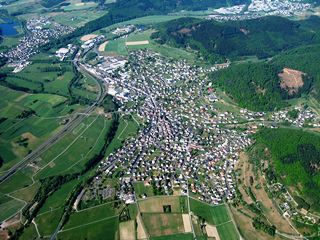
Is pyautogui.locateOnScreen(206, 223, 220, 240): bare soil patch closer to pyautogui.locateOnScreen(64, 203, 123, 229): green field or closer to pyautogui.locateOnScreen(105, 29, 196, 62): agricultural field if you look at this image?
pyautogui.locateOnScreen(64, 203, 123, 229): green field

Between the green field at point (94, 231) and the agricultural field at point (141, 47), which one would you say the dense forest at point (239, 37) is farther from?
the green field at point (94, 231)

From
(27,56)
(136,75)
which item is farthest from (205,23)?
(27,56)

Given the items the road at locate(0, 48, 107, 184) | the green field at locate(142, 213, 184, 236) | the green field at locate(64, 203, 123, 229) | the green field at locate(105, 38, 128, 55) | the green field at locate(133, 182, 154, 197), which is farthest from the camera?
the green field at locate(105, 38, 128, 55)

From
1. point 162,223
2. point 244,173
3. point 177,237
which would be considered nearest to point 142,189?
point 162,223

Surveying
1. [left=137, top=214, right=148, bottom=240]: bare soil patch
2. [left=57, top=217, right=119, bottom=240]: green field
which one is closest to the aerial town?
[left=137, top=214, right=148, bottom=240]: bare soil patch

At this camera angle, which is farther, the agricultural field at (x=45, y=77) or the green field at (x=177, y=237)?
the agricultural field at (x=45, y=77)

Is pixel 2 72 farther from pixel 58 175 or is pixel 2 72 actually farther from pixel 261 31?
pixel 261 31

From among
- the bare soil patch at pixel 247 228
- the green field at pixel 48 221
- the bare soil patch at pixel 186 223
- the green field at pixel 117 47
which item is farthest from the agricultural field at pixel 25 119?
the bare soil patch at pixel 247 228
